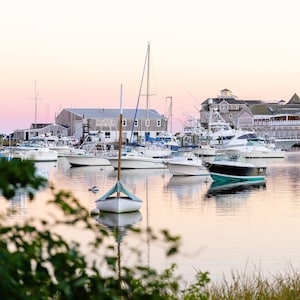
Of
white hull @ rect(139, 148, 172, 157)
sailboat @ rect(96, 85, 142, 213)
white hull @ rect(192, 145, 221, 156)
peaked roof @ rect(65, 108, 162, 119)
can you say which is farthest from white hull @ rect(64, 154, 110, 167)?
peaked roof @ rect(65, 108, 162, 119)

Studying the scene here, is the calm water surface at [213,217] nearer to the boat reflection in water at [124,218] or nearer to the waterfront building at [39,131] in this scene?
the boat reflection in water at [124,218]

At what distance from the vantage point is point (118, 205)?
89.6 feet

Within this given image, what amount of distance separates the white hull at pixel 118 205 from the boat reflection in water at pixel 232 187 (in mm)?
11208

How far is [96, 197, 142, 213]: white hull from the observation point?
27312 millimetres

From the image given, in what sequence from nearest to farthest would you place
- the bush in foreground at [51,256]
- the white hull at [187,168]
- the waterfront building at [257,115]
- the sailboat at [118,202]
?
the bush in foreground at [51,256], the sailboat at [118,202], the white hull at [187,168], the waterfront building at [257,115]

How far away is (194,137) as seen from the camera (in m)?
103

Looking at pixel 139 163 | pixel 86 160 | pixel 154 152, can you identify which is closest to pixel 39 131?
pixel 154 152

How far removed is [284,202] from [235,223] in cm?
841

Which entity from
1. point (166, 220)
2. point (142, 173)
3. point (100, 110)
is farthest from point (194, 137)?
point (166, 220)

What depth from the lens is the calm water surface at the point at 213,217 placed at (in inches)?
736

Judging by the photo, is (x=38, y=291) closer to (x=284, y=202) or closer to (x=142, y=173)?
(x=284, y=202)

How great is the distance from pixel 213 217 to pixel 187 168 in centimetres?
2323

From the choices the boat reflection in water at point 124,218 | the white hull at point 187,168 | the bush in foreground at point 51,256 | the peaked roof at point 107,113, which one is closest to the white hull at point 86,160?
the white hull at point 187,168

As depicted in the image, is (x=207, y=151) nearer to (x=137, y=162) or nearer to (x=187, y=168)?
(x=137, y=162)
